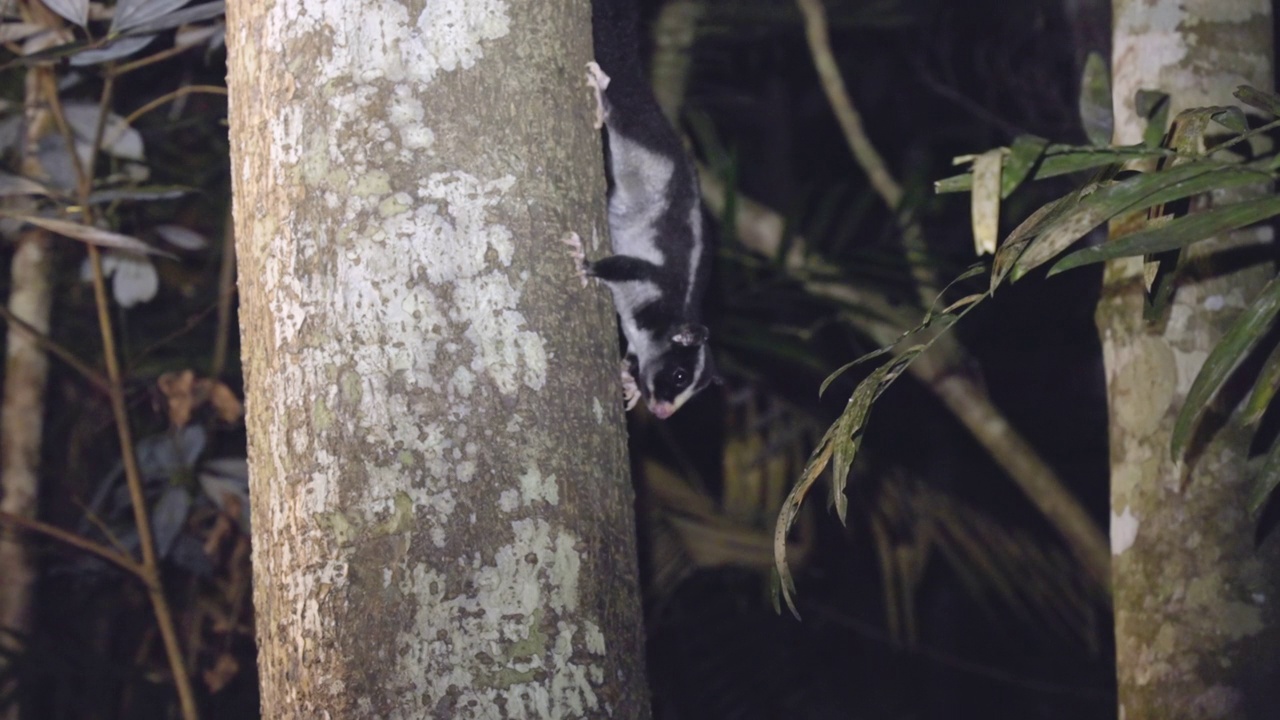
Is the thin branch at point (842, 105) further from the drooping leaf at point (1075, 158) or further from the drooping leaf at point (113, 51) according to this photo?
the drooping leaf at point (1075, 158)

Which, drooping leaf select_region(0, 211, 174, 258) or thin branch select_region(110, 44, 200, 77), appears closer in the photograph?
drooping leaf select_region(0, 211, 174, 258)

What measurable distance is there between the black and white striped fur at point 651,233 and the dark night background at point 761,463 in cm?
39

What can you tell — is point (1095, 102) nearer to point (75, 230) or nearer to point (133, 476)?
point (75, 230)

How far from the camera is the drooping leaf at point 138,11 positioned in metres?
2.70

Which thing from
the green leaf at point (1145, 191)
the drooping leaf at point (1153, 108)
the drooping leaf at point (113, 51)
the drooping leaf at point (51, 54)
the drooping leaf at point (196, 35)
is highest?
the drooping leaf at point (196, 35)

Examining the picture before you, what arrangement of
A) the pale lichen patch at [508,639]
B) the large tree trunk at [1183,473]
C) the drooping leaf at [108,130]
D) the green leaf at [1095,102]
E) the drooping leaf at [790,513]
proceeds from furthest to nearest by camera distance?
1. the drooping leaf at [108,130]
2. the green leaf at [1095,102]
3. the large tree trunk at [1183,473]
4. the drooping leaf at [790,513]
5. the pale lichen patch at [508,639]

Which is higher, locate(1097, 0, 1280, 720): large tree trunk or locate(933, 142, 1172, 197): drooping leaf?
locate(933, 142, 1172, 197): drooping leaf

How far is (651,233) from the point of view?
139 inches

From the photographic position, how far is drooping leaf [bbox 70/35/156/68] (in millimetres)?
2920

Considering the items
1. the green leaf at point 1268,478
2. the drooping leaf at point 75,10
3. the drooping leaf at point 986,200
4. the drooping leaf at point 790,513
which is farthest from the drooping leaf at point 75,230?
the green leaf at point 1268,478

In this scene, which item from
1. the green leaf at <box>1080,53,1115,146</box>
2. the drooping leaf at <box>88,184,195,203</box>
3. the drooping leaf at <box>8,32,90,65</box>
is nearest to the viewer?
the green leaf at <box>1080,53,1115,146</box>

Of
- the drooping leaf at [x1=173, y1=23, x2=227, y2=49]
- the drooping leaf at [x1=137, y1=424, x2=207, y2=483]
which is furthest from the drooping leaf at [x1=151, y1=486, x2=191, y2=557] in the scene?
the drooping leaf at [x1=173, y1=23, x2=227, y2=49]

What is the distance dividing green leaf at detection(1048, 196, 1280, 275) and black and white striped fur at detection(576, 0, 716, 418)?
172 centimetres

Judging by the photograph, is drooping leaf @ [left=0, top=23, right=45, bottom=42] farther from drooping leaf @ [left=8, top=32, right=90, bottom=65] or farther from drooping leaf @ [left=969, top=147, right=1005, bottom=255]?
drooping leaf @ [left=969, top=147, right=1005, bottom=255]
